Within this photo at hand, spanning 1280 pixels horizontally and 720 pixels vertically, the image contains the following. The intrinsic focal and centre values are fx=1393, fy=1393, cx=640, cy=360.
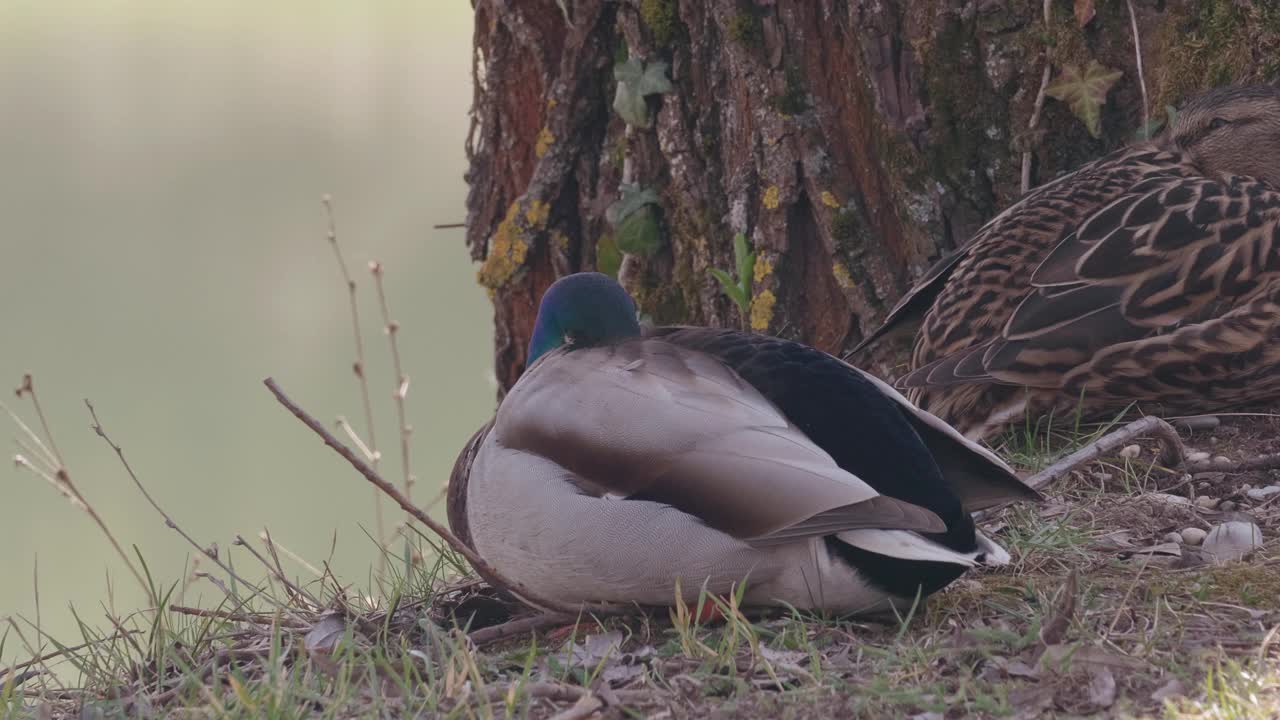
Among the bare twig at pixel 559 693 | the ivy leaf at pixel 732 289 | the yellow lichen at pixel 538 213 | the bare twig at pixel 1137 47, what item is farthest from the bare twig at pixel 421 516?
the bare twig at pixel 1137 47

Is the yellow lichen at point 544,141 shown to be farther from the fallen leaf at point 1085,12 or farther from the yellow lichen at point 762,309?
the fallen leaf at point 1085,12

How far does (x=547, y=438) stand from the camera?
8.54ft

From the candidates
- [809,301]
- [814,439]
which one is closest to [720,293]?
[809,301]

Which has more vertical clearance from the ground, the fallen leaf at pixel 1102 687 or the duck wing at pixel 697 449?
the duck wing at pixel 697 449

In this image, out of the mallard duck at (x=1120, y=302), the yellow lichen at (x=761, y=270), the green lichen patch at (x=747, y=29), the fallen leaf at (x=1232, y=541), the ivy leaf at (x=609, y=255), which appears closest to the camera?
the fallen leaf at (x=1232, y=541)

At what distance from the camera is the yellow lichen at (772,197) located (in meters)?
4.38

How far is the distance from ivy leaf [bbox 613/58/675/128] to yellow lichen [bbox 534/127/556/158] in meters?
0.37

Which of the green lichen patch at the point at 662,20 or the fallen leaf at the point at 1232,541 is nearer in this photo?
the fallen leaf at the point at 1232,541

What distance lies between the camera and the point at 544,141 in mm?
4914

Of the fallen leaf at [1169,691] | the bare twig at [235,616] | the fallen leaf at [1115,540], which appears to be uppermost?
the fallen leaf at [1169,691]

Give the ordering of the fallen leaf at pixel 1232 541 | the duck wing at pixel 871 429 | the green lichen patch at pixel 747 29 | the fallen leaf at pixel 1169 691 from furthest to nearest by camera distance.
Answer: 1. the green lichen patch at pixel 747 29
2. the fallen leaf at pixel 1232 541
3. the duck wing at pixel 871 429
4. the fallen leaf at pixel 1169 691

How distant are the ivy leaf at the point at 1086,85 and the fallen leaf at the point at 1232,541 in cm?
158

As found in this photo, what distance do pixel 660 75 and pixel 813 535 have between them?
7.95 feet

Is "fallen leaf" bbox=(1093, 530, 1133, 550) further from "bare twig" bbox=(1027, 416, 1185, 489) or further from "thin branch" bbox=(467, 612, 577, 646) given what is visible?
"thin branch" bbox=(467, 612, 577, 646)
